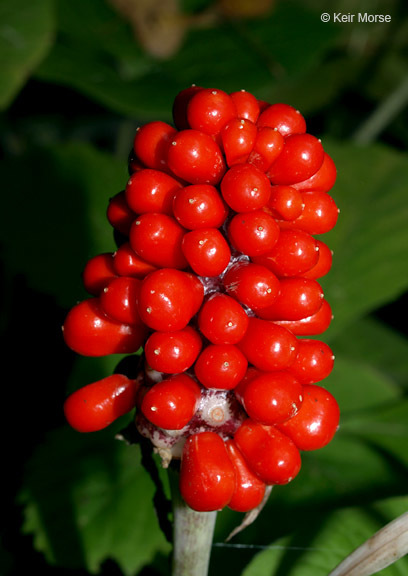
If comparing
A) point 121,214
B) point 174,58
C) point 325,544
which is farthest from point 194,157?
point 174,58

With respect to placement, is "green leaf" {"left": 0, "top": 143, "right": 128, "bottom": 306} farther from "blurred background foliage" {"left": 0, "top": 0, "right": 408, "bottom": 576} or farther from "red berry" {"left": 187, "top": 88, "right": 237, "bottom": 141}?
"red berry" {"left": 187, "top": 88, "right": 237, "bottom": 141}

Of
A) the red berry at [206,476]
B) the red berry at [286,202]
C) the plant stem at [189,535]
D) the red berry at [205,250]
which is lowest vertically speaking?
the plant stem at [189,535]

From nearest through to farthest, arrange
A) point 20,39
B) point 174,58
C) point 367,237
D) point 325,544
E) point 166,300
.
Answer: point 166,300 < point 325,544 < point 20,39 < point 367,237 < point 174,58

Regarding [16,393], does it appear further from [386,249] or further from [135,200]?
[386,249]

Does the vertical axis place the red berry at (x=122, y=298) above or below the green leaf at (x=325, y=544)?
above

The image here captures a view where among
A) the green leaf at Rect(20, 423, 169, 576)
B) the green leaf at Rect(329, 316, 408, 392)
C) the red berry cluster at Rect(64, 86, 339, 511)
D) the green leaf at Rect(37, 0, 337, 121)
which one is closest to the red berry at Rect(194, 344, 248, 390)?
the red berry cluster at Rect(64, 86, 339, 511)

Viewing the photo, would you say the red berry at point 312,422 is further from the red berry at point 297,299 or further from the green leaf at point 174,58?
A: the green leaf at point 174,58

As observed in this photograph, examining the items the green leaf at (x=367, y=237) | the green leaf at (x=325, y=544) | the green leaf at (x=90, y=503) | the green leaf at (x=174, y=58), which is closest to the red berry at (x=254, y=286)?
the green leaf at (x=325, y=544)

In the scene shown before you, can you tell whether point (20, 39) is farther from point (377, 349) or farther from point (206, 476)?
point (377, 349)
